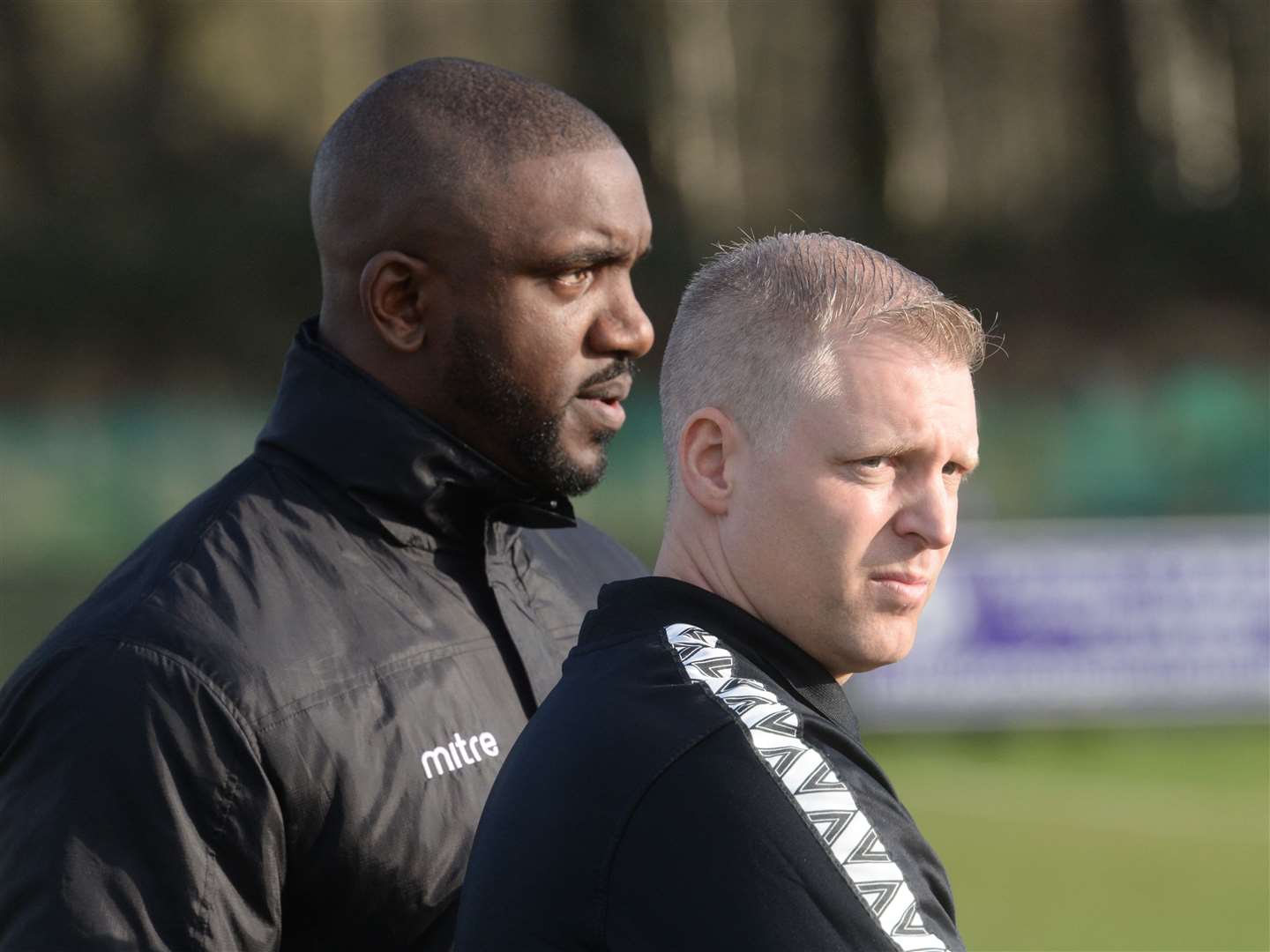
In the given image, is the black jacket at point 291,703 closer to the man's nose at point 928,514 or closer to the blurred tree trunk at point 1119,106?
the man's nose at point 928,514

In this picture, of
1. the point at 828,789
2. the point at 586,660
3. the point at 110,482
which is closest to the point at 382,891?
the point at 586,660

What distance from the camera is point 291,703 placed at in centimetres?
219

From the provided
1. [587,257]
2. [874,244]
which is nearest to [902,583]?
[587,257]

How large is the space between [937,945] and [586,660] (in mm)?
421

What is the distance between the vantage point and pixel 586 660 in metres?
1.65

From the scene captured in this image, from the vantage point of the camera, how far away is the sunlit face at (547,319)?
2572mm

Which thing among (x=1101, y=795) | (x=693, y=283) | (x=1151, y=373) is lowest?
(x=1101, y=795)

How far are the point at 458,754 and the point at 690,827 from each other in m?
0.91

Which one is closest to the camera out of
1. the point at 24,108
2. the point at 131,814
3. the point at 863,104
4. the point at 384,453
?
the point at 131,814

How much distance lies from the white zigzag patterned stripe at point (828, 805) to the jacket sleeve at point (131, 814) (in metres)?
0.79

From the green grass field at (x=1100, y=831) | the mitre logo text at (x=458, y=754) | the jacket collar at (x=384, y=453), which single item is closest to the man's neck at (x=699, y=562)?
the mitre logo text at (x=458, y=754)

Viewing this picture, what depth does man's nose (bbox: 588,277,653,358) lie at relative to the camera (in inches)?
105

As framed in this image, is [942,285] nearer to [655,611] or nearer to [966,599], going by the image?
[966,599]

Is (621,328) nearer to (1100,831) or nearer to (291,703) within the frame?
(291,703)
